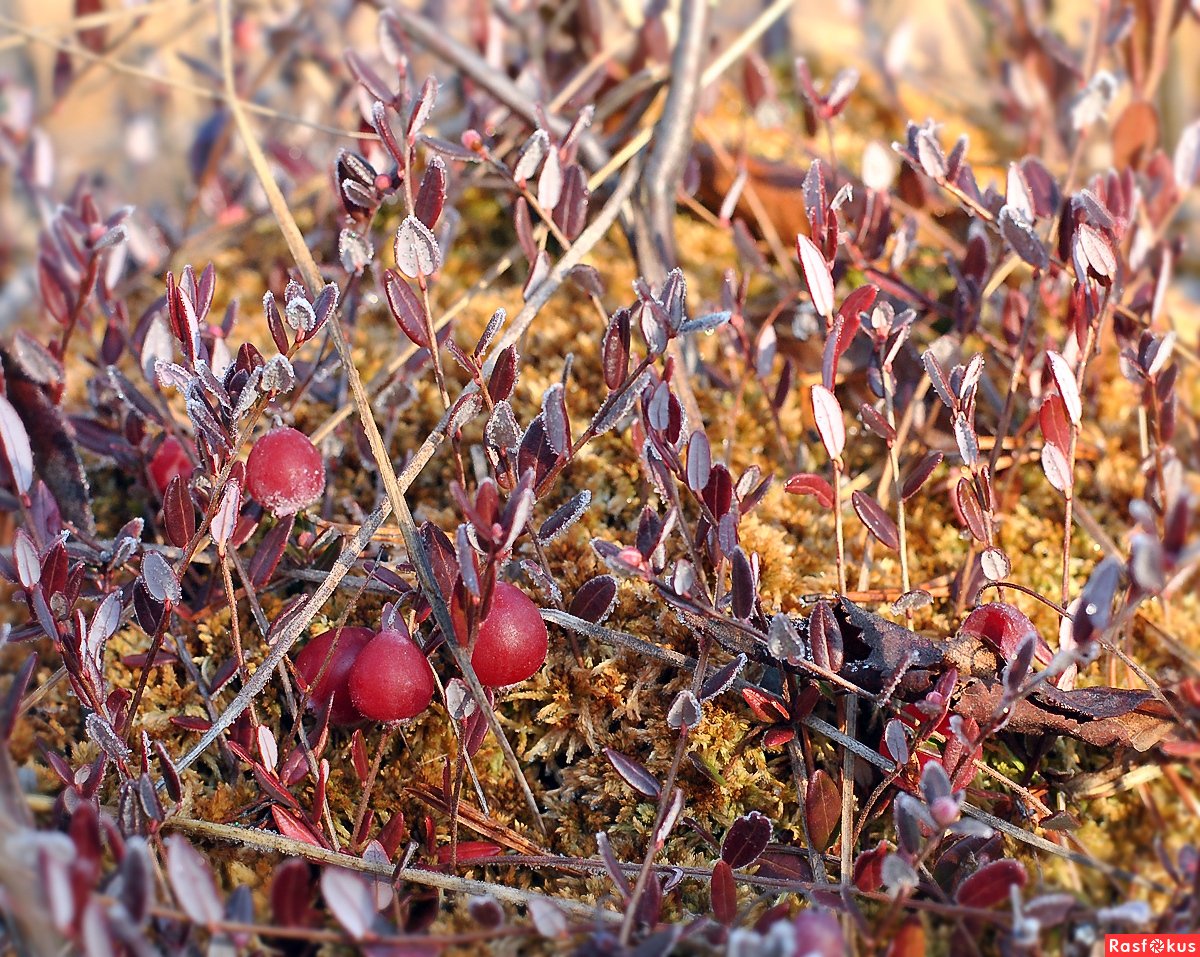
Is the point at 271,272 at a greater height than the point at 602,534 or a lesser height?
greater

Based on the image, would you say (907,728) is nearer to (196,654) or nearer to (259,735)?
(259,735)

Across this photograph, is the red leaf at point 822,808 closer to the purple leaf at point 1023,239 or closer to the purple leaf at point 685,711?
the purple leaf at point 685,711

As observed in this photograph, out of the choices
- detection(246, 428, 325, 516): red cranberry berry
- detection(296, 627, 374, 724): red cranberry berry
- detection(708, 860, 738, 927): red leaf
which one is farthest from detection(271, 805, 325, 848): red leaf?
detection(708, 860, 738, 927): red leaf

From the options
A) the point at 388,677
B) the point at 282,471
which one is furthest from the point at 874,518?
the point at 282,471

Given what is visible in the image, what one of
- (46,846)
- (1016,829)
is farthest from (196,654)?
(1016,829)

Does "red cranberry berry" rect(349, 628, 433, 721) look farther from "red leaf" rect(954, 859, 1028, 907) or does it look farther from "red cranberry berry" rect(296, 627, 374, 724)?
"red leaf" rect(954, 859, 1028, 907)

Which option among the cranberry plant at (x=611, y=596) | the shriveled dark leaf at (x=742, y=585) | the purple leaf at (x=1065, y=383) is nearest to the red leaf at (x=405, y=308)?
the cranberry plant at (x=611, y=596)
